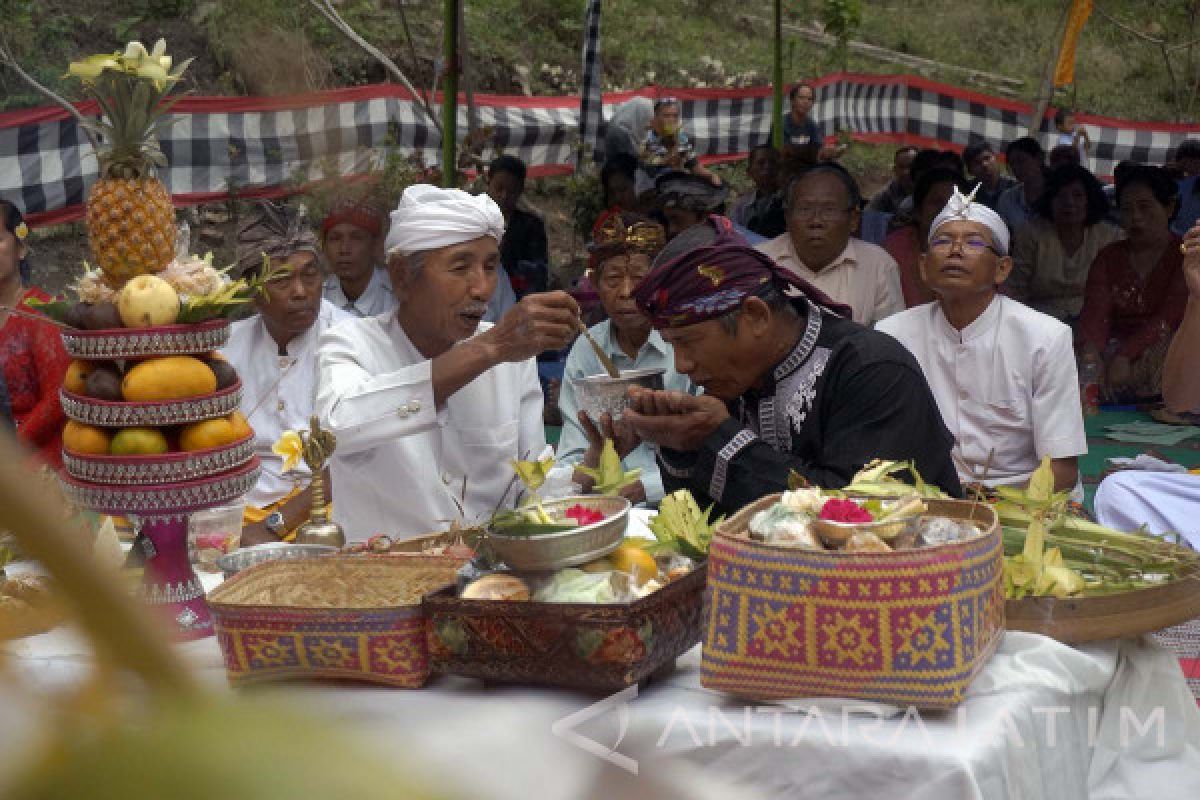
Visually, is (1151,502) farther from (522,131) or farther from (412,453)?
(522,131)

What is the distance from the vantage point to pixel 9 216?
16.2 feet

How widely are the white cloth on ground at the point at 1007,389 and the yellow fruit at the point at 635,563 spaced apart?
2.56 meters

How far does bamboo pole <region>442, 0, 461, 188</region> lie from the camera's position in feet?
17.9

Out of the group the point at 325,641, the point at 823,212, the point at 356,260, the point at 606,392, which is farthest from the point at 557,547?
the point at 823,212

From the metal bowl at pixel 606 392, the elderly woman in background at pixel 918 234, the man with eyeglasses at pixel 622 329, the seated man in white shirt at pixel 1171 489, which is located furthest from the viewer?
the elderly woman in background at pixel 918 234

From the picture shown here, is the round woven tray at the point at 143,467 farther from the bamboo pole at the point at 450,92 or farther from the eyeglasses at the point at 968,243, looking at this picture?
the bamboo pole at the point at 450,92

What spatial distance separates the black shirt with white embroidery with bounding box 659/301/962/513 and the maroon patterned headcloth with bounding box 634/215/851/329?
0.22 meters

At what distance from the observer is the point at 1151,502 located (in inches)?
163

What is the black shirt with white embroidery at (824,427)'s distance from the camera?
295cm

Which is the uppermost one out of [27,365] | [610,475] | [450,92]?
[450,92]

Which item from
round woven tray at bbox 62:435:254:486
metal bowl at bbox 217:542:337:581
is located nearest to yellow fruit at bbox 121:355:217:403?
round woven tray at bbox 62:435:254:486

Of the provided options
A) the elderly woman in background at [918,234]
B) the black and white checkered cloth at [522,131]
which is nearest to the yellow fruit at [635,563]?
the black and white checkered cloth at [522,131]

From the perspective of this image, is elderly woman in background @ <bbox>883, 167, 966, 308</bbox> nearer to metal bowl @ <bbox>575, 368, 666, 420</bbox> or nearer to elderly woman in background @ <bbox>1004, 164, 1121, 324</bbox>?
elderly woman in background @ <bbox>1004, 164, 1121, 324</bbox>

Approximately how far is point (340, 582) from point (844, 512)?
950 mm
